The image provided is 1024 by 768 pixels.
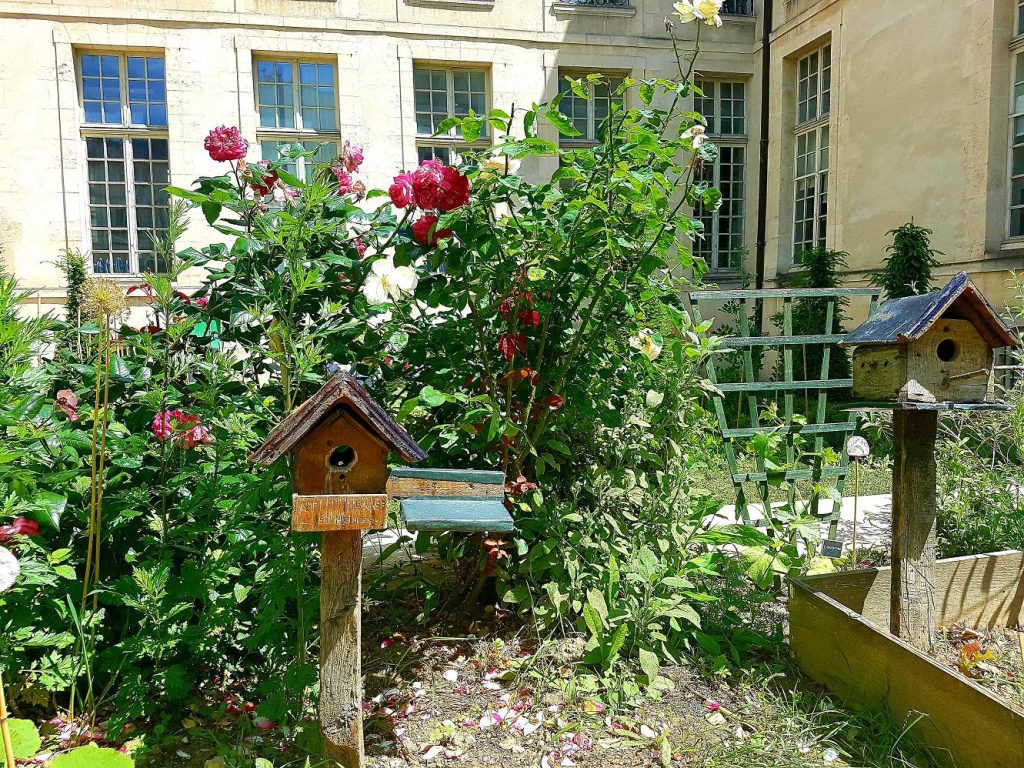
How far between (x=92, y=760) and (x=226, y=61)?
962 centimetres

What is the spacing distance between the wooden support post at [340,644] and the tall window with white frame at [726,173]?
1019 centimetres

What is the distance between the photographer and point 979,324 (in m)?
2.25

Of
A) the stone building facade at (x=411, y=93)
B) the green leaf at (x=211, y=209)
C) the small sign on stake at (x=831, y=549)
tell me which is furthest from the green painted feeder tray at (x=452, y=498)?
the stone building facade at (x=411, y=93)

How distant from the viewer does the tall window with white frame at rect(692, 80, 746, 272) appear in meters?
11.0

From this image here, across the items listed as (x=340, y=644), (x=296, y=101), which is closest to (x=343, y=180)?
(x=340, y=644)

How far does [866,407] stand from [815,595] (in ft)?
2.05

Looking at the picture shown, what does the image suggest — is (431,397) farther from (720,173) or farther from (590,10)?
(720,173)

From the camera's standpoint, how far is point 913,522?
229 centimetres

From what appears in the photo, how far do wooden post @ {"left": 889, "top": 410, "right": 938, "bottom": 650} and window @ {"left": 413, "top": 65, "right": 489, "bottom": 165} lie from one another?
8.44 m

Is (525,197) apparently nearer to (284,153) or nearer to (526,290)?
(526,290)

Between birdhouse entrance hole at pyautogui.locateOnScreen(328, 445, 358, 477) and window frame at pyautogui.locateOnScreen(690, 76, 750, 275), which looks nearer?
birdhouse entrance hole at pyautogui.locateOnScreen(328, 445, 358, 477)

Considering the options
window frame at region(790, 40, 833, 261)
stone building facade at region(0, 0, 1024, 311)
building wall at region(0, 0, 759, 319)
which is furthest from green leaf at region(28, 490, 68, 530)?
window frame at region(790, 40, 833, 261)

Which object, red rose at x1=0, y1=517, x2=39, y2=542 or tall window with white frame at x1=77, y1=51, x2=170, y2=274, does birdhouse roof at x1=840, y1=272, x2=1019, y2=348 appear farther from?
tall window with white frame at x1=77, y1=51, x2=170, y2=274

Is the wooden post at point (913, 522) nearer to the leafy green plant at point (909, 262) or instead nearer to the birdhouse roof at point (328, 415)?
the birdhouse roof at point (328, 415)
